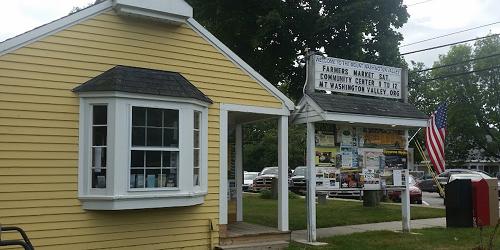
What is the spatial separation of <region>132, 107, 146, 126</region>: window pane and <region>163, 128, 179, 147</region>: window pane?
0.44 meters

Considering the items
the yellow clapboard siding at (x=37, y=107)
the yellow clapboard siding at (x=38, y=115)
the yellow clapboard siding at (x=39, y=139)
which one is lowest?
the yellow clapboard siding at (x=39, y=139)

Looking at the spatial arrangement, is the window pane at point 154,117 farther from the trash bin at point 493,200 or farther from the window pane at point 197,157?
the trash bin at point 493,200

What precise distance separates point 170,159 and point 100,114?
1433 mm

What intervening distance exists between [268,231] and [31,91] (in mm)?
5347

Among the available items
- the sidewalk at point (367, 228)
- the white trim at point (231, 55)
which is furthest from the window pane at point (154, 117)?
the sidewalk at point (367, 228)

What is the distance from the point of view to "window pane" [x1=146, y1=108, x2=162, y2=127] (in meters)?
9.12

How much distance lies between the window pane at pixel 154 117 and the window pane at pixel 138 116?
80mm

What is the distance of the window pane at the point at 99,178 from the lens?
344 inches

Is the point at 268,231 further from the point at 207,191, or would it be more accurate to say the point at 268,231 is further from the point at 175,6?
the point at 175,6

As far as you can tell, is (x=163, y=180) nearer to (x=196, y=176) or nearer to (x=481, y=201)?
(x=196, y=176)

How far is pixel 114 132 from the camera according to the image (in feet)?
28.3

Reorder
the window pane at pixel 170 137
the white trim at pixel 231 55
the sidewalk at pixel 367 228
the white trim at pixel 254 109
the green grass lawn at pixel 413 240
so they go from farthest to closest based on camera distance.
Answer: the sidewalk at pixel 367 228 → the green grass lawn at pixel 413 240 → the white trim at pixel 254 109 → the white trim at pixel 231 55 → the window pane at pixel 170 137

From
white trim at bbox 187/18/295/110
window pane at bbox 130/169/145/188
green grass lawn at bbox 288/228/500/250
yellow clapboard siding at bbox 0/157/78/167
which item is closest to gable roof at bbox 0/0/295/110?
white trim at bbox 187/18/295/110

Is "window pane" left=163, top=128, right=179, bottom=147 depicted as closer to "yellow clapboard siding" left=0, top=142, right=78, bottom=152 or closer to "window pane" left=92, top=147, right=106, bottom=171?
"window pane" left=92, top=147, right=106, bottom=171
